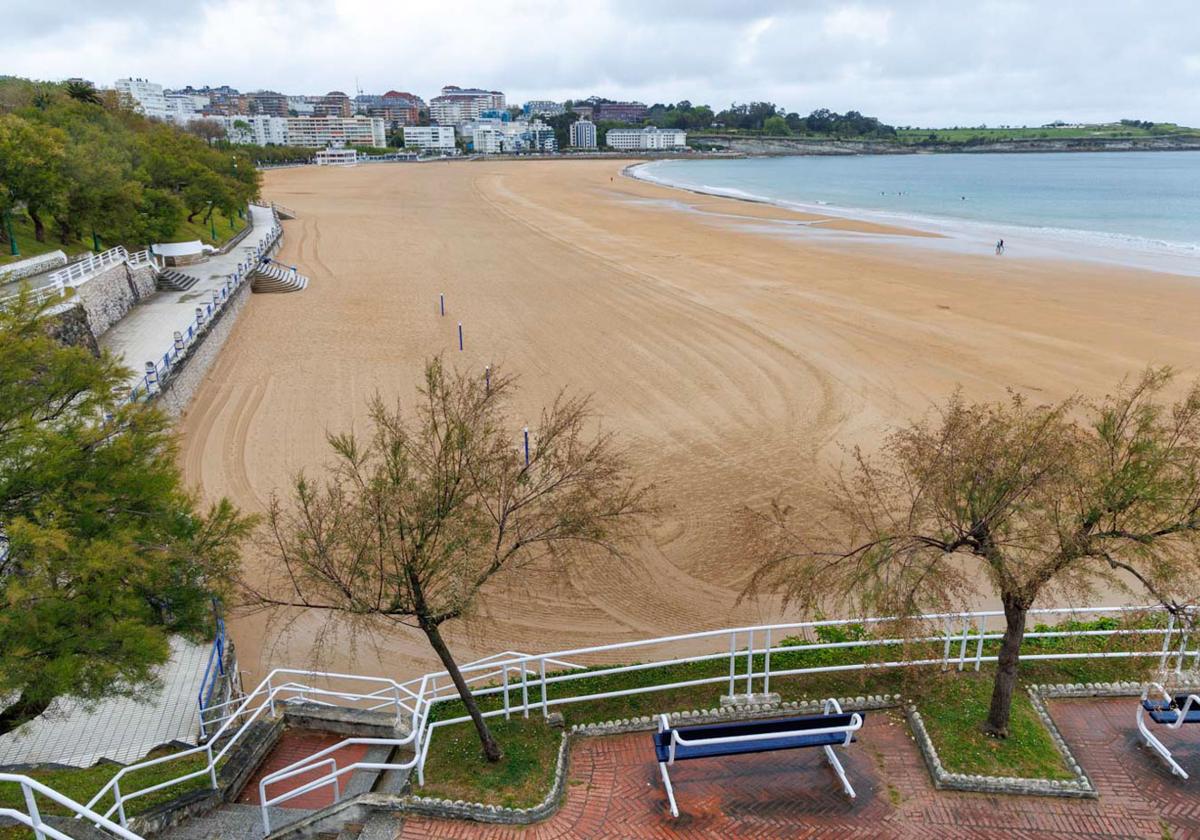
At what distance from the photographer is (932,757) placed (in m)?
7.89

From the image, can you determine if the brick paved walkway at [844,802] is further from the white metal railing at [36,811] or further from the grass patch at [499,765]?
the white metal railing at [36,811]

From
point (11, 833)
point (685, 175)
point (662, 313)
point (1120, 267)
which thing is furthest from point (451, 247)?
point (685, 175)

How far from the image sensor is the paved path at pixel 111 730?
992 cm

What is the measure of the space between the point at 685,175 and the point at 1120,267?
316 ft

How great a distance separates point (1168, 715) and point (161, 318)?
32.9 meters

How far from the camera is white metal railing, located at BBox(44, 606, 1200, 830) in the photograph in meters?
7.82

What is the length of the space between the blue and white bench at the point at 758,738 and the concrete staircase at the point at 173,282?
34.7 m

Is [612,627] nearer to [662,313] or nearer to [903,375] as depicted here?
[903,375]

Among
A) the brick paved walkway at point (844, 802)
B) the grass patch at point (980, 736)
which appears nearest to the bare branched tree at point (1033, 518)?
the grass patch at point (980, 736)

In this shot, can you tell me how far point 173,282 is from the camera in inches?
1347

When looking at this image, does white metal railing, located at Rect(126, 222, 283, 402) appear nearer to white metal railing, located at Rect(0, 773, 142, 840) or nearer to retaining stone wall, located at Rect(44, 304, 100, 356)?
retaining stone wall, located at Rect(44, 304, 100, 356)

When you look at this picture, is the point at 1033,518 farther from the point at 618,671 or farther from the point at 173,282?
the point at 173,282

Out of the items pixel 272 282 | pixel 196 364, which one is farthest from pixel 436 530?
pixel 272 282

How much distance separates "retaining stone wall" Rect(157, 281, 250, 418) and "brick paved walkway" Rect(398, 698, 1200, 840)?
51.8ft
